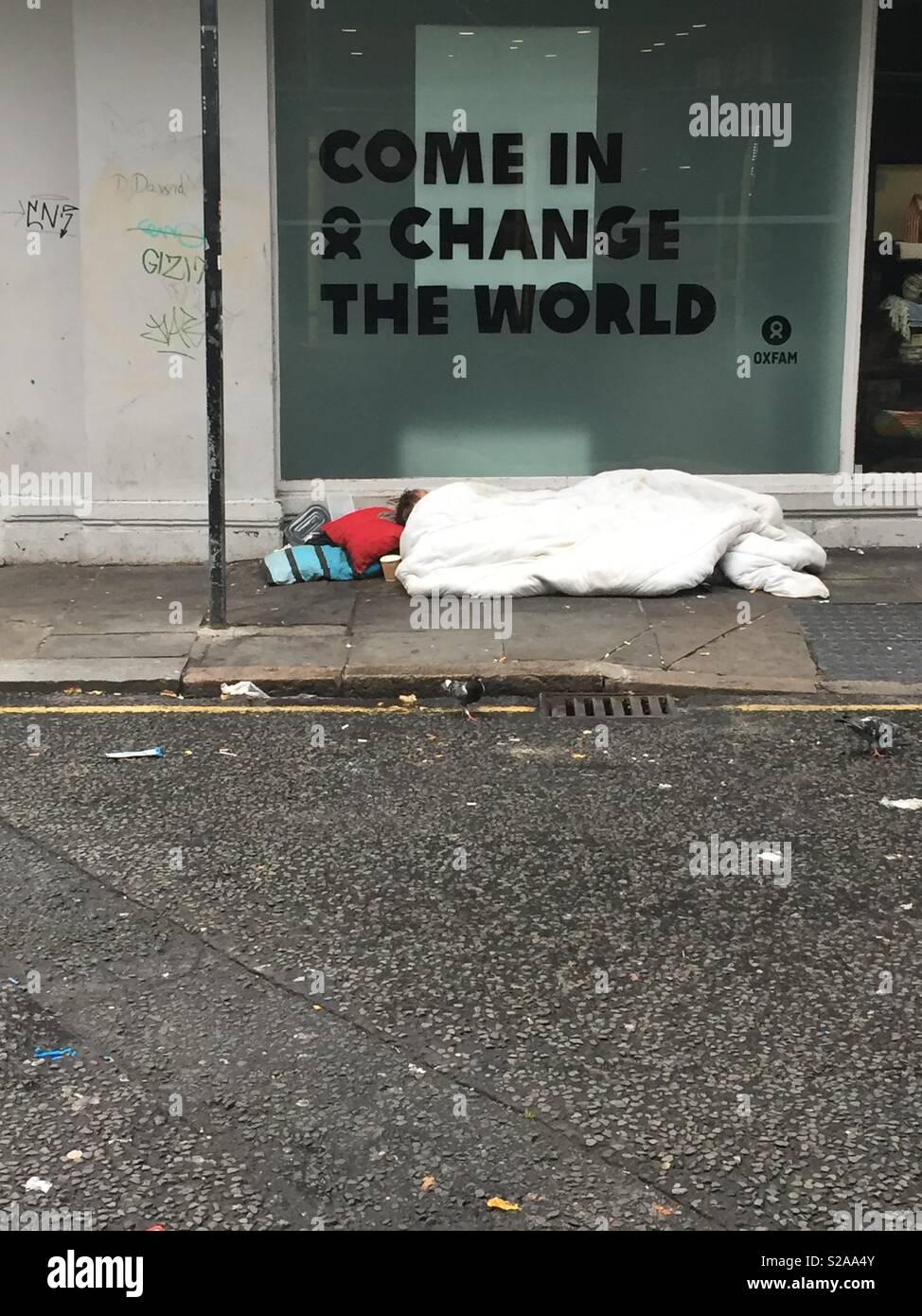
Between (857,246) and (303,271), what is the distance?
3.53 metres

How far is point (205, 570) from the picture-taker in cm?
973

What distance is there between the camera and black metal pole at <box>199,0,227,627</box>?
7574 mm

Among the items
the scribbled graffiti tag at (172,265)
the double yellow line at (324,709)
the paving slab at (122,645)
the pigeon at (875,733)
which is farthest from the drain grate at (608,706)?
the scribbled graffiti tag at (172,265)

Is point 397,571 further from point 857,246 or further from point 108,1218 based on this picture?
point 108,1218

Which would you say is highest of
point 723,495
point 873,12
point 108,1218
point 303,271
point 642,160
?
point 873,12

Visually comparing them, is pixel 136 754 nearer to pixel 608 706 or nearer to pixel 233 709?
pixel 233 709

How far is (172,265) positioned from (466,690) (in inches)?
150

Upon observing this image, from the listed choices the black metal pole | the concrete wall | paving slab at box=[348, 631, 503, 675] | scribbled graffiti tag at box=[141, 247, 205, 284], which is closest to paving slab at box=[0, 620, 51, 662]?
the black metal pole

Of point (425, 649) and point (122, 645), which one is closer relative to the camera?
point (425, 649)

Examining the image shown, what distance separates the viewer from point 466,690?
24.2 ft

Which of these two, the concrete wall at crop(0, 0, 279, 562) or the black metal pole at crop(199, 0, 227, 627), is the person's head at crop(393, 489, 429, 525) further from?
the black metal pole at crop(199, 0, 227, 627)

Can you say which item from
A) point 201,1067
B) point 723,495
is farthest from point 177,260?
point 201,1067

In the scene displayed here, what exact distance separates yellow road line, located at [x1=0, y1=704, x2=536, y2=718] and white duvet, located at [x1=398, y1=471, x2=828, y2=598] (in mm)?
1543

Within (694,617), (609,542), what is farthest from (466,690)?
(609,542)
